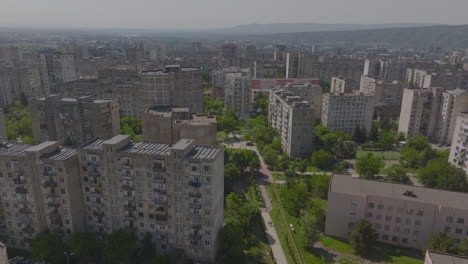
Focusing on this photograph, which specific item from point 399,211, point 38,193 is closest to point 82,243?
point 38,193

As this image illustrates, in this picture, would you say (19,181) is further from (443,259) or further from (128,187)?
(443,259)

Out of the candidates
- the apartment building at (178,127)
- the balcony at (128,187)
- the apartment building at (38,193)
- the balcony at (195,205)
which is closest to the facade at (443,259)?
the balcony at (195,205)

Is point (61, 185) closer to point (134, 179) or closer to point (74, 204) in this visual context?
point (74, 204)

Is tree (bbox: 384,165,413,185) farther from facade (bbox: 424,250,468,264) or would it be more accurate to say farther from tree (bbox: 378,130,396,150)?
facade (bbox: 424,250,468,264)

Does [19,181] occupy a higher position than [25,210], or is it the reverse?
[19,181]

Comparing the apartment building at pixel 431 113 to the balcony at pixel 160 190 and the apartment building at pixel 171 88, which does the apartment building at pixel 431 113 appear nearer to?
the apartment building at pixel 171 88
